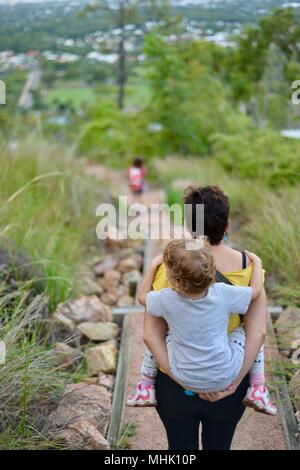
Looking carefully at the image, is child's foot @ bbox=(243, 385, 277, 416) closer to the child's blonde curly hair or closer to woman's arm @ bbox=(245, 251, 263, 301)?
woman's arm @ bbox=(245, 251, 263, 301)

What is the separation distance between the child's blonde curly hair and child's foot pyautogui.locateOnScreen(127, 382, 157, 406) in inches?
22.0

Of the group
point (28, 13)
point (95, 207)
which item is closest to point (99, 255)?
point (95, 207)

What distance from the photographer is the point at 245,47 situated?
16.5 m

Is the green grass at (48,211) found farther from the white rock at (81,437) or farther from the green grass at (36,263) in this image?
the white rock at (81,437)

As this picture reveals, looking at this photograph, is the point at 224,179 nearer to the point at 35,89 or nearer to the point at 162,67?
the point at 162,67

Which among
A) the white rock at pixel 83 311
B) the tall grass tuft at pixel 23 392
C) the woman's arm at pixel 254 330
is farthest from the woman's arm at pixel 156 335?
the white rock at pixel 83 311

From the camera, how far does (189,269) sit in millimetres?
2379

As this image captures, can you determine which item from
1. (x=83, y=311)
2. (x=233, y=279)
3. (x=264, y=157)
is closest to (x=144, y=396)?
(x=233, y=279)

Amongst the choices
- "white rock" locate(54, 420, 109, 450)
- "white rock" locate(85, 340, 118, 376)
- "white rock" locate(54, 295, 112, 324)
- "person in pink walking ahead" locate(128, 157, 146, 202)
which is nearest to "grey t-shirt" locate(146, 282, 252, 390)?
"white rock" locate(54, 420, 109, 450)

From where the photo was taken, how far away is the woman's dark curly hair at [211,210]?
2676 mm

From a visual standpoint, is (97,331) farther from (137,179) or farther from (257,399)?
(137,179)

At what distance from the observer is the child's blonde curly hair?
7.80 feet

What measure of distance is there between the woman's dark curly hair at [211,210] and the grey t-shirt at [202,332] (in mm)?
274

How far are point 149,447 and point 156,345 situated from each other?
113 centimetres
